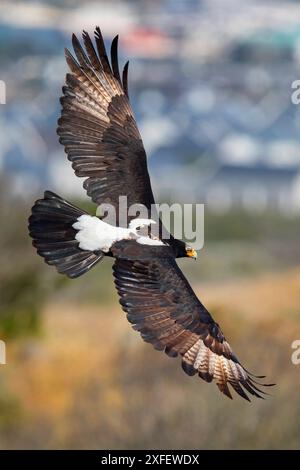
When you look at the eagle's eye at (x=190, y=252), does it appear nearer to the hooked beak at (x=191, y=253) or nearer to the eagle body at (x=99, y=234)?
the hooked beak at (x=191, y=253)

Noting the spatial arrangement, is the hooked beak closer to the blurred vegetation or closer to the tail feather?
the tail feather

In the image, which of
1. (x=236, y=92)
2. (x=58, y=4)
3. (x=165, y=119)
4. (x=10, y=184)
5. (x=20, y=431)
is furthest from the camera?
(x=58, y=4)

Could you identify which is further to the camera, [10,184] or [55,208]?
[10,184]

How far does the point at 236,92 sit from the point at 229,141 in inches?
402

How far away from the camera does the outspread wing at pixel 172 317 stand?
26.1 ft

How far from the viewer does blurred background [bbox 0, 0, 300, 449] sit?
20578 millimetres

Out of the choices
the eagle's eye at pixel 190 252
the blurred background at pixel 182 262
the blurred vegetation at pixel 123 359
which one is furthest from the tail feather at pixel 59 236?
the blurred background at pixel 182 262

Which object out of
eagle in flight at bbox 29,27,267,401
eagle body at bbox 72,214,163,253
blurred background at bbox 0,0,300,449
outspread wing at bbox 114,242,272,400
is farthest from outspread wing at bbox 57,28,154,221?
blurred background at bbox 0,0,300,449

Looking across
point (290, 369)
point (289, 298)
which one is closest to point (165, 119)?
point (289, 298)

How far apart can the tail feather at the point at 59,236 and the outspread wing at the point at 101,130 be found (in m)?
0.30

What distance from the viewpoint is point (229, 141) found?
6356 centimetres

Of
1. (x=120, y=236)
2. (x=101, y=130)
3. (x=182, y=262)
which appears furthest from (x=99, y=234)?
(x=182, y=262)

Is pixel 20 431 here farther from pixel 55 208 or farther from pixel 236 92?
pixel 236 92

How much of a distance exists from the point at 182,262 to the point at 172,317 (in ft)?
78.0
